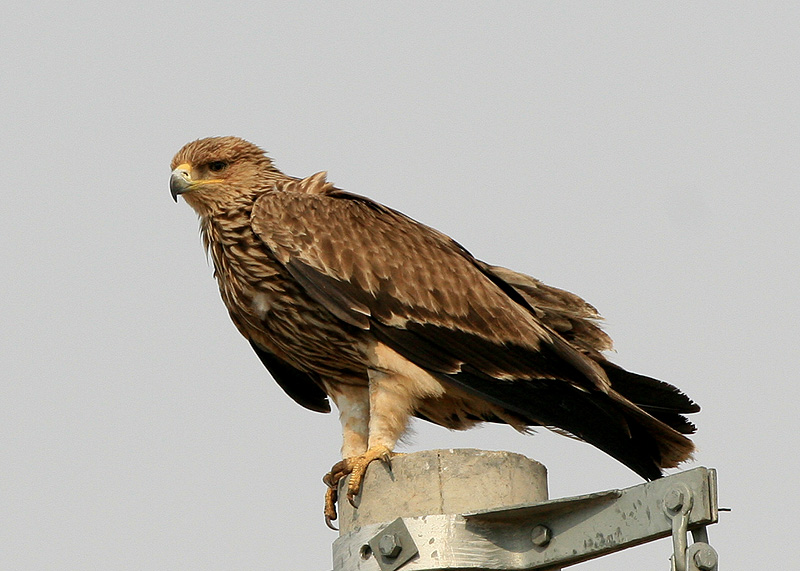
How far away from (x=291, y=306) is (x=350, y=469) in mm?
1063

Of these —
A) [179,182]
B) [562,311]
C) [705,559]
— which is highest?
[179,182]

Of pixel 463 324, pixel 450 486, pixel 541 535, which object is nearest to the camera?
pixel 541 535

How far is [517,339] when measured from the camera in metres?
5.49

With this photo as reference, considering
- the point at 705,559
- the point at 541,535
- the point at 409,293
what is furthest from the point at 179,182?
the point at 705,559

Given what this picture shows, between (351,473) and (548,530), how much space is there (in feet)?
4.28

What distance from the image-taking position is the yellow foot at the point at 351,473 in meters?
4.25

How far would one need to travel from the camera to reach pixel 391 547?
3.38 metres

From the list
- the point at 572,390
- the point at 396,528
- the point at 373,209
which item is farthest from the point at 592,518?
the point at 373,209

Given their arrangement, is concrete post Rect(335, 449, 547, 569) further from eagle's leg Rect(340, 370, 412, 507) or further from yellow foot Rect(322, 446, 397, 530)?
eagle's leg Rect(340, 370, 412, 507)

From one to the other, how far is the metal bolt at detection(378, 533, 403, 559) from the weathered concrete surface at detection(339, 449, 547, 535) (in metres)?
0.19

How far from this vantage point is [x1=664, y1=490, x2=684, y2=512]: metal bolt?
2838 mm

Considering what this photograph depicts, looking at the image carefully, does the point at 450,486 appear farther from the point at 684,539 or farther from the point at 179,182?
the point at 179,182

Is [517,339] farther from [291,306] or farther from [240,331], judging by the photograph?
[240,331]

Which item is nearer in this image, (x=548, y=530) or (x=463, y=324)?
(x=548, y=530)
